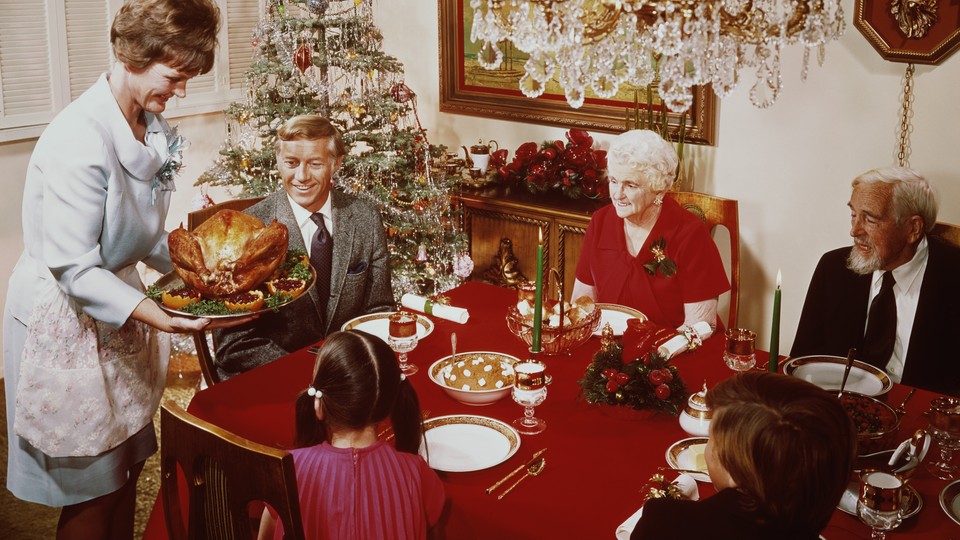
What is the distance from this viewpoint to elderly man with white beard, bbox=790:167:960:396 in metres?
2.68

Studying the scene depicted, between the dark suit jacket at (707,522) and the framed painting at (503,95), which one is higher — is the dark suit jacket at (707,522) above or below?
below

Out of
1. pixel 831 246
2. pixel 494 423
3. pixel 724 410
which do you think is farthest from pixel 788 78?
pixel 724 410

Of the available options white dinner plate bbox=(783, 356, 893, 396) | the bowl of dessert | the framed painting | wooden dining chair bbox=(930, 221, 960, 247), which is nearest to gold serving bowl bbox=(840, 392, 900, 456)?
white dinner plate bbox=(783, 356, 893, 396)

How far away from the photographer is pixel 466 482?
1859 mm

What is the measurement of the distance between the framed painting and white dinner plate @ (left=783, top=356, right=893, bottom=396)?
191 centimetres

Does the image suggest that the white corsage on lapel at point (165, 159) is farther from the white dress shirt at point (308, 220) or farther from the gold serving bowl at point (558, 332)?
the gold serving bowl at point (558, 332)

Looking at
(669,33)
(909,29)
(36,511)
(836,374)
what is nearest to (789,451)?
(669,33)

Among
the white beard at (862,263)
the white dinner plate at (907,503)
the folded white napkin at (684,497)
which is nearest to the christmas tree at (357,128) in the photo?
the white beard at (862,263)

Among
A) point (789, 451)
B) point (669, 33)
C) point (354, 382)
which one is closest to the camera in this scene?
point (789, 451)

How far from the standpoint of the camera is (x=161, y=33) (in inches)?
85.4

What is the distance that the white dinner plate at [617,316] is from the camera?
2.66 m

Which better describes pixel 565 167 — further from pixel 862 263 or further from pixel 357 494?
pixel 357 494

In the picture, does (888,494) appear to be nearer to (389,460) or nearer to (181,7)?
(389,460)

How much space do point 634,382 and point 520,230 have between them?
237 centimetres
